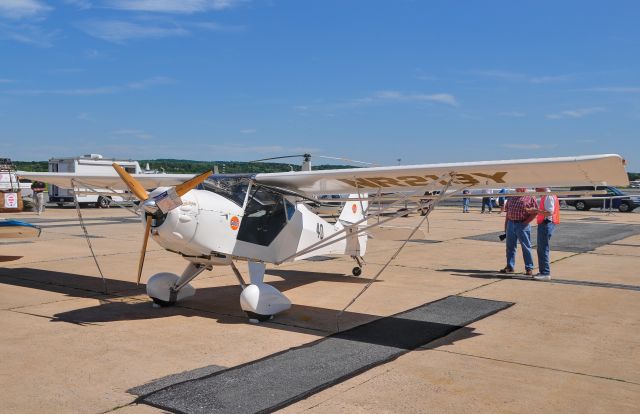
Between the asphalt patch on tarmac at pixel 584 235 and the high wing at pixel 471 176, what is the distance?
10.1m

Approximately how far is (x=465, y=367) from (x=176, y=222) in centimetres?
405

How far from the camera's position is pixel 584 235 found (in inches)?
842

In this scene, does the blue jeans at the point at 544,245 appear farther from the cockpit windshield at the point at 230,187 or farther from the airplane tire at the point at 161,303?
the airplane tire at the point at 161,303

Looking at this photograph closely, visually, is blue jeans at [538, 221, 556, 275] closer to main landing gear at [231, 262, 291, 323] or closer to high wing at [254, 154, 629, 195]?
high wing at [254, 154, 629, 195]

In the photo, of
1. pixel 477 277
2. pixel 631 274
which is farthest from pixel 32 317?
pixel 631 274

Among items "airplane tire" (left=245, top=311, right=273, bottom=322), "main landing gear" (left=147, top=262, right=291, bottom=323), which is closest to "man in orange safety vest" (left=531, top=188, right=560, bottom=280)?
"main landing gear" (left=147, top=262, right=291, bottom=323)

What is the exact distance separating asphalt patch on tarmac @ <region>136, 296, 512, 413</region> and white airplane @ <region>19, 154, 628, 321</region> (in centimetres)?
145

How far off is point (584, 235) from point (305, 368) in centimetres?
1855

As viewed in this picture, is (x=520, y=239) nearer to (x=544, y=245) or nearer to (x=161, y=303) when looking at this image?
(x=544, y=245)

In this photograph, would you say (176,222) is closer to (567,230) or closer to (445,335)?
(445,335)

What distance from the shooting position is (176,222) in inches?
294

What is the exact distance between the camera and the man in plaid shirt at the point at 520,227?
39.2ft

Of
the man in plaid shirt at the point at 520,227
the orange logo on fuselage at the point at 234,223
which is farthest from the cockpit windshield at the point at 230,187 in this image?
the man in plaid shirt at the point at 520,227

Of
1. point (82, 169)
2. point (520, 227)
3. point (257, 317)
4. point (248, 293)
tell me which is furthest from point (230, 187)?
point (82, 169)
